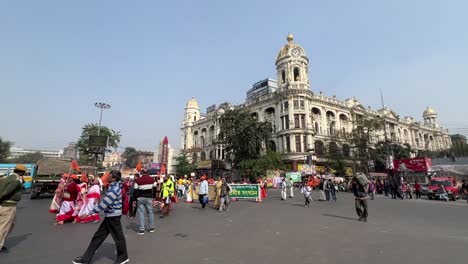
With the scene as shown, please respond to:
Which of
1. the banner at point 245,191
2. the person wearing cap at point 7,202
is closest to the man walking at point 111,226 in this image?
the person wearing cap at point 7,202

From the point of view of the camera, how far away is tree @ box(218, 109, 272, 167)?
129ft

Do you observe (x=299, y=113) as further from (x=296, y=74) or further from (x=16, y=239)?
(x=16, y=239)

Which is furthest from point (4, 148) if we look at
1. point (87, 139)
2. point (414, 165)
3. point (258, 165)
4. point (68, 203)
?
point (414, 165)

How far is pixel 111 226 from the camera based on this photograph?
4.88 m

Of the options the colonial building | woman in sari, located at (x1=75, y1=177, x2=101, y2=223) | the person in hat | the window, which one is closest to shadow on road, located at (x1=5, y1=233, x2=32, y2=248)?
the person in hat

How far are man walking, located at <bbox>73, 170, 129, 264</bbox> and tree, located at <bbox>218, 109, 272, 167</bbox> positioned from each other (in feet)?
111

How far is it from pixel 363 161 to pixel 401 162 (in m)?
12.2

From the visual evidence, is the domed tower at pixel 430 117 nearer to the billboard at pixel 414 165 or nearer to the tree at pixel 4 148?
the billboard at pixel 414 165

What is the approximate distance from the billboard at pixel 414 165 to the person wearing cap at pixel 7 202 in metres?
34.6

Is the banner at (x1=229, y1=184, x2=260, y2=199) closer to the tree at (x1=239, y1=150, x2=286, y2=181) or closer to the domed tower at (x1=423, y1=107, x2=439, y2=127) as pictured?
the tree at (x1=239, y1=150, x2=286, y2=181)

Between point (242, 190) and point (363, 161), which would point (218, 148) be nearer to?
point (363, 161)

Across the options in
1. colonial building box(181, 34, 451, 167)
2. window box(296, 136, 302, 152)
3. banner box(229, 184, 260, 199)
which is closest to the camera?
banner box(229, 184, 260, 199)

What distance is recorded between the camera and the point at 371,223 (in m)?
9.22

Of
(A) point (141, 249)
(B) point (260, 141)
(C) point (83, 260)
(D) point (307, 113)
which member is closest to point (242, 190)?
(A) point (141, 249)
